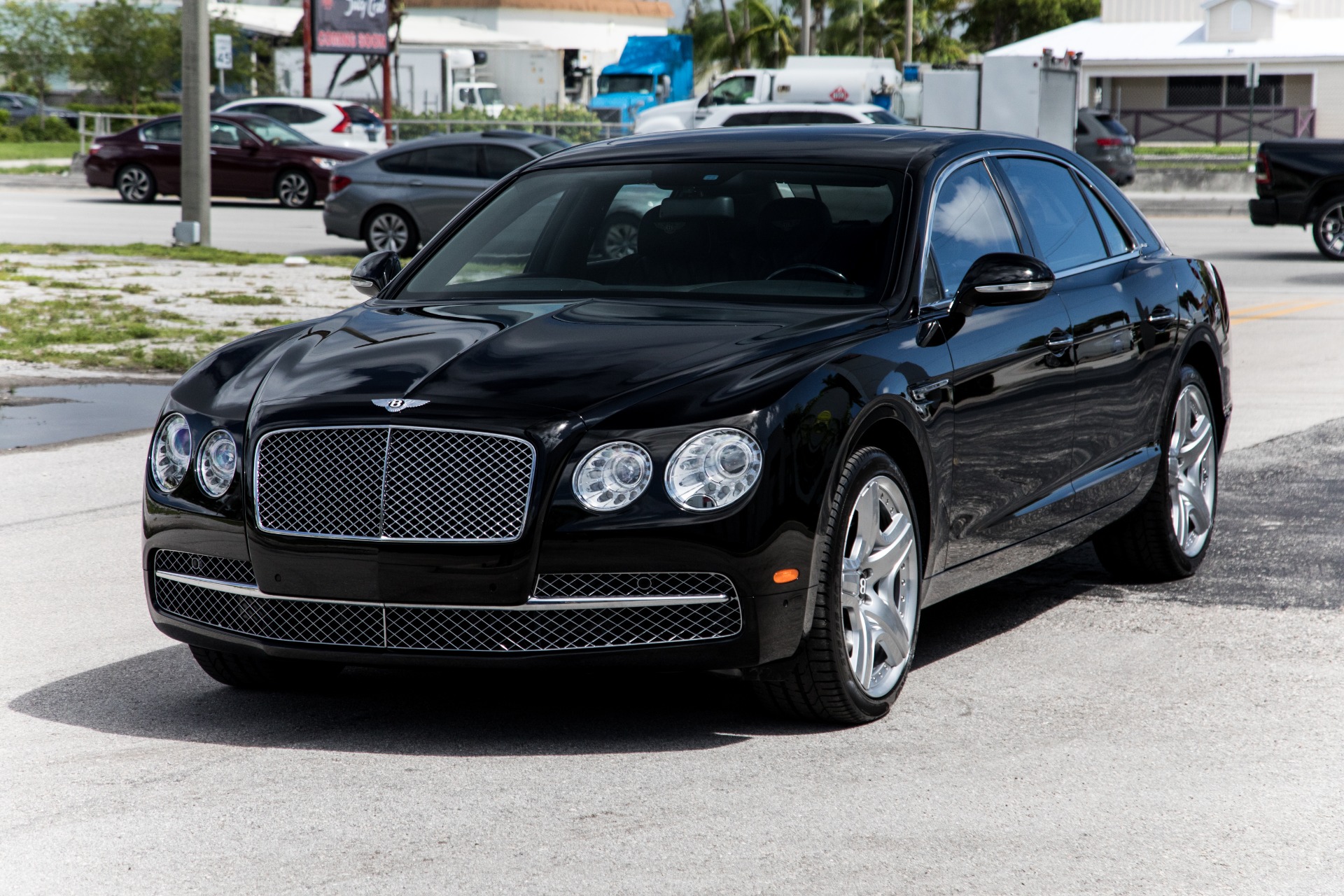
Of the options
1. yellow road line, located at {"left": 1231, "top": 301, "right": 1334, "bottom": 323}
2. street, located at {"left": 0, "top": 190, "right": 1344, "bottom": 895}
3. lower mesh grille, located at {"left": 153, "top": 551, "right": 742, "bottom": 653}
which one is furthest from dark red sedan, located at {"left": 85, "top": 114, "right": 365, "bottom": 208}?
lower mesh grille, located at {"left": 153, "top": 551, "right": 742, "bottom": 653}

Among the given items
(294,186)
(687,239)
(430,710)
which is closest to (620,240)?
(687,239)

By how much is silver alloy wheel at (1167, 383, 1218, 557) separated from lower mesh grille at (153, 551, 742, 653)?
288 centimetres

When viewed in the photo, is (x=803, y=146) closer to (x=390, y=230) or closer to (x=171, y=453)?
(x=171, y=453)

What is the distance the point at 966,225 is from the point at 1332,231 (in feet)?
60.1

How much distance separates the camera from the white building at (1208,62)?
2180 inches

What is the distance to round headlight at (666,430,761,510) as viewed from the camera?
4461 millimetres

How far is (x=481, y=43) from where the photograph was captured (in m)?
78.4

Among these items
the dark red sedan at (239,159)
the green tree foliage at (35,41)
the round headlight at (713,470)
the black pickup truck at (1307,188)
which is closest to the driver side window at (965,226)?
the round headlight at (713,470)

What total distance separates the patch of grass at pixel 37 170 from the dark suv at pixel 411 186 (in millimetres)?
18918

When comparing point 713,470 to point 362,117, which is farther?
point 362,117

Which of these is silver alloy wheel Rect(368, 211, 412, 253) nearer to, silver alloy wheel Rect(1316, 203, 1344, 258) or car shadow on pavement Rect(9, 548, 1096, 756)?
silver alloy wheel Rect(1316, 203, 1344, 258)

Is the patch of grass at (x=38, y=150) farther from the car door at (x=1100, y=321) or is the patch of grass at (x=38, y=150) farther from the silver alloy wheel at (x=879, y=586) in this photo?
the silver alloy wheel at (x=879, y=586)

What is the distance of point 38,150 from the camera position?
172 feet

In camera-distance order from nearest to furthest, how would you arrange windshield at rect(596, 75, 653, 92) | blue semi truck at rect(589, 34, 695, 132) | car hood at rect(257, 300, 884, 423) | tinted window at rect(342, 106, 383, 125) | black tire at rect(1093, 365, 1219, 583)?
car hood at rect(257, 300, 884, 423) < black tire at rect(1093, 365, 1219, 583) < tinted window at rect(342, 106, 383, 125) < blue semi truck at rect(589, 34, 695, 132) < windshield at rect(596, 75, 653, 92)
